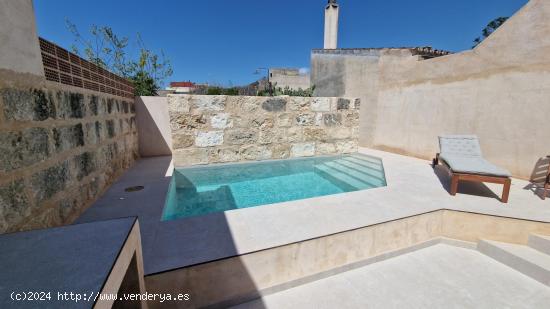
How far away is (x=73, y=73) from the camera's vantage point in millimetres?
2820

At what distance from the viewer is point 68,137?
2553 mm

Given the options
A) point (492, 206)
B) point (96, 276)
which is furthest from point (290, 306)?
point (492, 206)

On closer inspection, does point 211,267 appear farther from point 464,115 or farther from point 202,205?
point 464,115

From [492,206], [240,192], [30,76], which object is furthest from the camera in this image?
[240,192]

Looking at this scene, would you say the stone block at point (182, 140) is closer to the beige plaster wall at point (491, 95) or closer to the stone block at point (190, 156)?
the stone block at point (190, 156)

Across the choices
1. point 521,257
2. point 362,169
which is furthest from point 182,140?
point 521,257

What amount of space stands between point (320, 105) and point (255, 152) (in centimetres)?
231

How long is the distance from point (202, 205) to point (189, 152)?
2.38m

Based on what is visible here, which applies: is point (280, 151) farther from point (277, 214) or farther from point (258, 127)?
point (277, 214)

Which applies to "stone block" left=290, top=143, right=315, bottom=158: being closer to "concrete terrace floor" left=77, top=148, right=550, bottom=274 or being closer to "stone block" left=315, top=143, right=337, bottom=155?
"stone block" left=315, top=143, right=337, bottom=155

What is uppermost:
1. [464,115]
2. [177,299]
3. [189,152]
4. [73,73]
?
[73,73]

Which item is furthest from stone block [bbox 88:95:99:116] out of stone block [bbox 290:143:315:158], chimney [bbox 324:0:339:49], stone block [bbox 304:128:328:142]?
chimney [bbox 324:0:339:49]

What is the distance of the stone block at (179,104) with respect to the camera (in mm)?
5133

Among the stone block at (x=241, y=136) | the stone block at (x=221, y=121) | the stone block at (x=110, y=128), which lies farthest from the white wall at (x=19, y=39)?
the stone block at (x=241, y=136)
